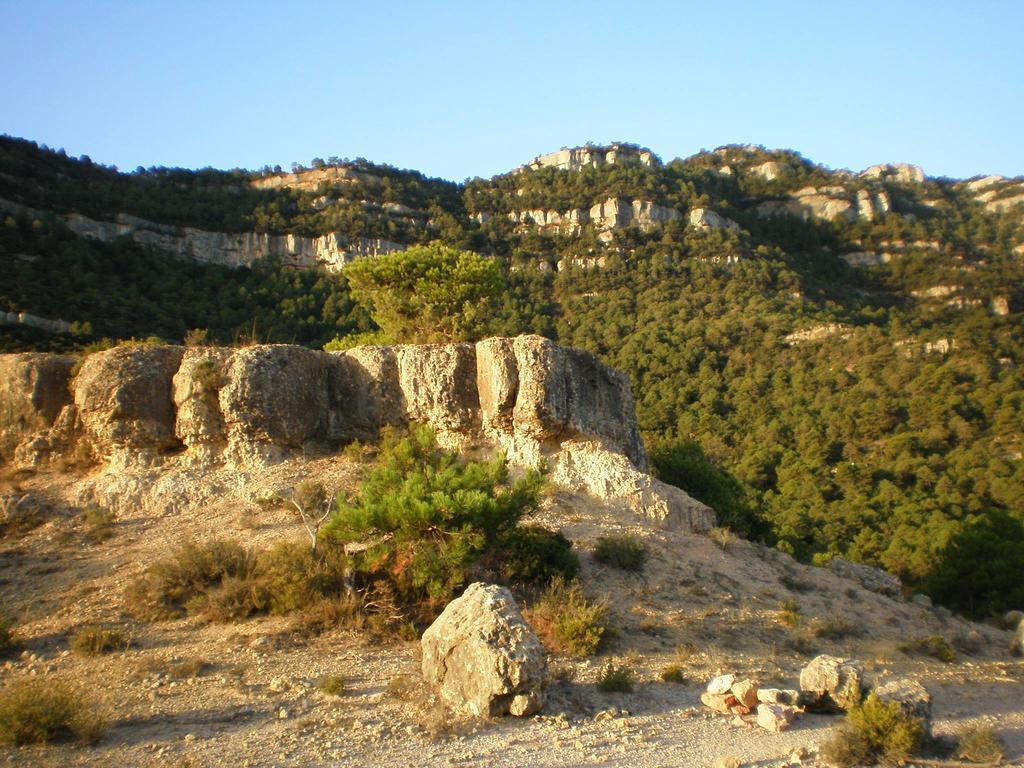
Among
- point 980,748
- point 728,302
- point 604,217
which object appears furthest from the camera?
point 604,217

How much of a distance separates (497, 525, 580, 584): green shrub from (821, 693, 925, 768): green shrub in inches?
188

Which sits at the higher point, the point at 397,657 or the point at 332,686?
the point at 332,686

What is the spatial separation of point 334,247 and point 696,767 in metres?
54.5

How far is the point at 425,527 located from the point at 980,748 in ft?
23.4

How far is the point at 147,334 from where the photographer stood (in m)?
30.5

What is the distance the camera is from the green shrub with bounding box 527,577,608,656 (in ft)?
35.2

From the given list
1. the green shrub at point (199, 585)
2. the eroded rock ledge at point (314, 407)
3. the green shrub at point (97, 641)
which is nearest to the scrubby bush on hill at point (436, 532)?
the green shrub at point (199, 585)

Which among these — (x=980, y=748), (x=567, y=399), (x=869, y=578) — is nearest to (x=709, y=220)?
(x=869, y=578)

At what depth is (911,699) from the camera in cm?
874

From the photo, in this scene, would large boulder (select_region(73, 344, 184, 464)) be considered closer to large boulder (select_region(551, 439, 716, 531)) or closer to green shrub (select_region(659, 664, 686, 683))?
large boulder (select_region(551, 439, 716, 531))

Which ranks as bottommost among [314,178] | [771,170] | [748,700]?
[748,700]

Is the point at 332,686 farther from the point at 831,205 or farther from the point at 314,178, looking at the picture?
the point at 831,205

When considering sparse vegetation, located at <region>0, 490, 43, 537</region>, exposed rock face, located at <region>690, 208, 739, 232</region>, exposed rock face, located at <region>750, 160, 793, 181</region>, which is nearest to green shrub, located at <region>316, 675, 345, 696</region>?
sparse vegetation, located at <region>0, 490, 43, 537</region>

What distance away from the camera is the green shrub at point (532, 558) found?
1216cm
